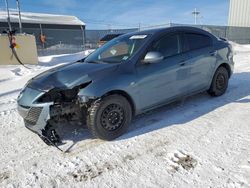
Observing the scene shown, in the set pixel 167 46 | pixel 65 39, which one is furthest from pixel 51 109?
pixel 65 39

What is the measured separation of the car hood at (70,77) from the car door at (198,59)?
5.52ft

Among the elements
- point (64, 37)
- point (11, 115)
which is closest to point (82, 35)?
point (64, 37)

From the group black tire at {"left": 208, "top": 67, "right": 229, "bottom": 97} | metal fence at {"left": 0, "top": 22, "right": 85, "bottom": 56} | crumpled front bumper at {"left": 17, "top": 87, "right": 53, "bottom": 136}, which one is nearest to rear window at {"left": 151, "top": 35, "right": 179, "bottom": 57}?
black tire at {"left": 208, "top": 67, "right": 229, "bottom": 97}

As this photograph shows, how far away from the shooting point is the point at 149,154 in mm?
3316

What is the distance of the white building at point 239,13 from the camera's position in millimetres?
30141

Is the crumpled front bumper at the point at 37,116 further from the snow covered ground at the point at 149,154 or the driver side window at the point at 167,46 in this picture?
the driver side window at the point at 167,46

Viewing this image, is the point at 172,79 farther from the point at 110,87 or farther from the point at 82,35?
the point at 82,35

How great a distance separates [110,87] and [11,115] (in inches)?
103

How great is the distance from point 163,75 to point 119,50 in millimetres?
955

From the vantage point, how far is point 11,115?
506 cm

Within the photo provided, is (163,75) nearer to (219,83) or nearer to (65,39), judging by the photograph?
(219,83)

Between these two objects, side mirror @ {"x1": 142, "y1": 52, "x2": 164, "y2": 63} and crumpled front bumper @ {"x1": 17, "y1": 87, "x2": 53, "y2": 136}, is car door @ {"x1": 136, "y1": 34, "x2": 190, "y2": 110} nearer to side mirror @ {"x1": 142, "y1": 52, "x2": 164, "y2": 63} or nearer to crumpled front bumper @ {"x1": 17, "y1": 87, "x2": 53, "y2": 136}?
→ side mirror @ {"x1": 142, "y1": 52, "x2": 164, "y2": 63}

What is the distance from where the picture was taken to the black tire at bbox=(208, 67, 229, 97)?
17.6 feet

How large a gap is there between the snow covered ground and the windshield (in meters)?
1.19
